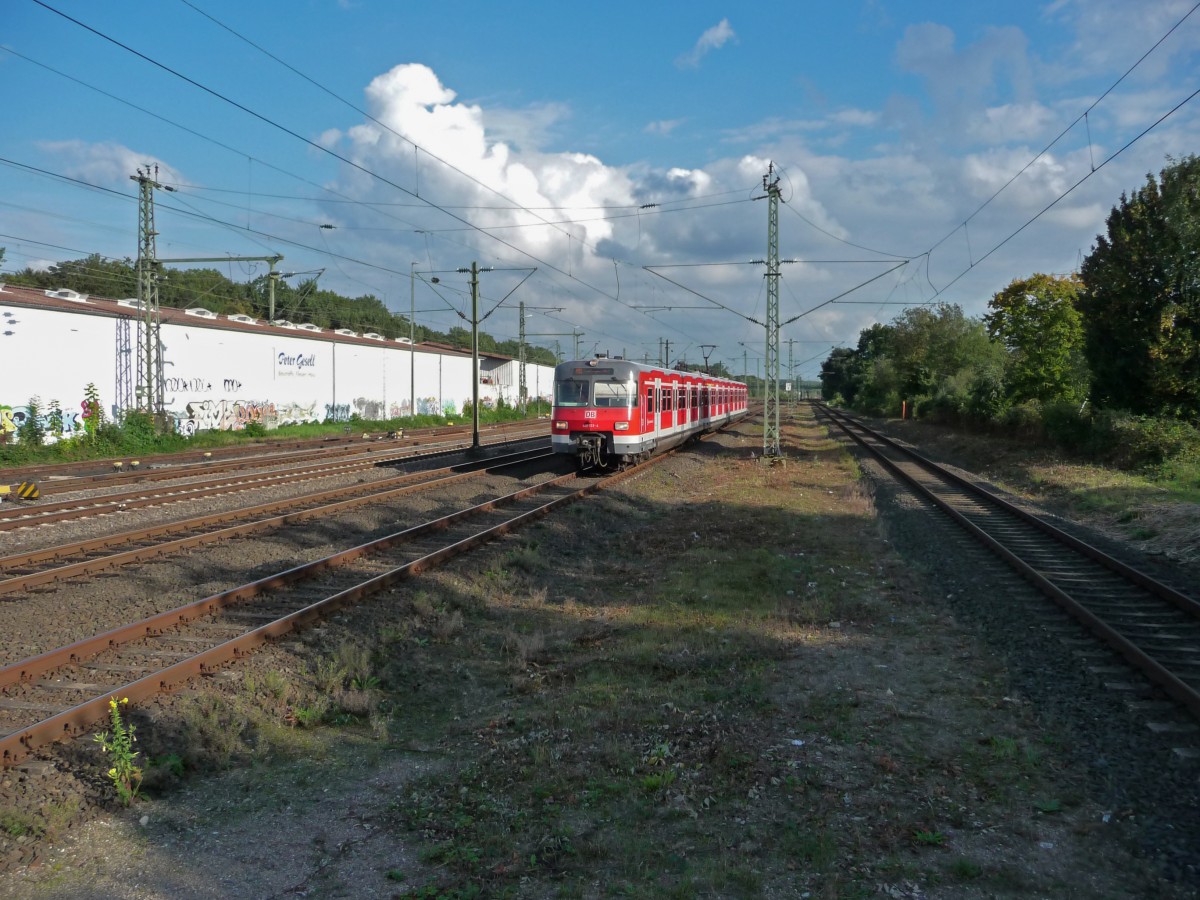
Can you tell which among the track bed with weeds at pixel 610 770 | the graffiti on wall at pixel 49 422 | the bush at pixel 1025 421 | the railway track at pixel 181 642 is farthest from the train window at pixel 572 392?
the bush at pixel 1025 421

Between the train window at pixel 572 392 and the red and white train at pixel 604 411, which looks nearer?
the red and white train at pixel 604 411

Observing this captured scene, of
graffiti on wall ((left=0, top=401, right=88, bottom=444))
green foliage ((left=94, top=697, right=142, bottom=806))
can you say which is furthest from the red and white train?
graffiti on wall ((left=0, top=401, right=88, bottom=444))

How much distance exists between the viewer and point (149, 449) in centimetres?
2805

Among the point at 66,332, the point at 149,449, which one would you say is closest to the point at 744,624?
the point at 149,449

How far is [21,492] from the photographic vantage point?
16.5m

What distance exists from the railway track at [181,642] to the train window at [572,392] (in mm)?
9735

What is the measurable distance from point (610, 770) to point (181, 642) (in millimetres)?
4712

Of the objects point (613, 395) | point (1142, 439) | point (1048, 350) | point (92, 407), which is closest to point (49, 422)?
point (92, 407)

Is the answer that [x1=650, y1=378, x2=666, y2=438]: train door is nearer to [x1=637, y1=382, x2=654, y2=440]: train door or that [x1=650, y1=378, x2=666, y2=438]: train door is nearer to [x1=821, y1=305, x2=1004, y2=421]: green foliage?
[x1=637, y1=382, x2=654, y2=440]: train door

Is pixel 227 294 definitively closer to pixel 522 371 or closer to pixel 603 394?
pixel 522 371

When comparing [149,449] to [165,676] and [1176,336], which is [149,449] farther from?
[1176,336]

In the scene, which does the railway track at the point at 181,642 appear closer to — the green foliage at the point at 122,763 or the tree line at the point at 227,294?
the green foliage at the point at 122,763

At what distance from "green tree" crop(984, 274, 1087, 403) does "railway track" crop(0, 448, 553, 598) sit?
25.7m

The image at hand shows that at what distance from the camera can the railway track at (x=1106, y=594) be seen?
7.09 m
